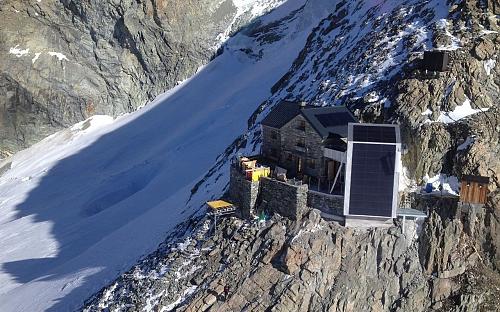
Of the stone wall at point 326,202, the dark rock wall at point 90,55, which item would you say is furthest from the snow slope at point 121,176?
the stone wall at point 326,202

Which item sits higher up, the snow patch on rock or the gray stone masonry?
the snow patch on rock

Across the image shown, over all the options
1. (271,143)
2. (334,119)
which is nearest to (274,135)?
(271,143)

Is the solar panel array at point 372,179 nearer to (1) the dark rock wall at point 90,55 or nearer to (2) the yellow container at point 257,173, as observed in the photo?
(2) the yellow container at point 257,173

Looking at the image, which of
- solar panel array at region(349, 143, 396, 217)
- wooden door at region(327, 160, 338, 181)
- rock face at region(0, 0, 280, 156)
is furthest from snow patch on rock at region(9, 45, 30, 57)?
solar panel array at region(349, 143, 396, 217)

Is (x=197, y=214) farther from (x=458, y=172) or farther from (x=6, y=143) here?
(x=6, y=143)

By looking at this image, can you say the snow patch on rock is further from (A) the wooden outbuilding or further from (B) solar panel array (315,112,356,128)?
(A) the wooden outbuilding
